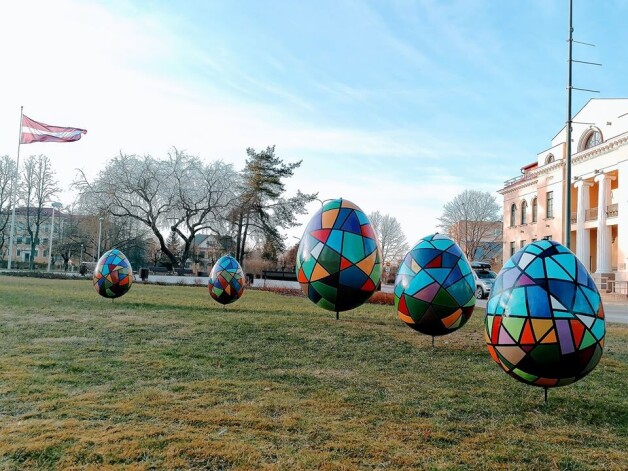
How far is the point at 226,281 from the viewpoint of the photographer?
14711 millimetres

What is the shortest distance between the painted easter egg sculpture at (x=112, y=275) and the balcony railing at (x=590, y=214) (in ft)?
122

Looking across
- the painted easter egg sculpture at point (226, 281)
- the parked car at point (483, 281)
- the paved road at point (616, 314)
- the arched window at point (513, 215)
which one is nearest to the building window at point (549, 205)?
the arched window at point (513, 215)

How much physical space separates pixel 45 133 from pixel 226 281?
87.1ft

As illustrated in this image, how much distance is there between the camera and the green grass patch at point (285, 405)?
A: 3947 millimetres

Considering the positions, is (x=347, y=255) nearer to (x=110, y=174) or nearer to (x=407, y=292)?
(x=407, y=292)

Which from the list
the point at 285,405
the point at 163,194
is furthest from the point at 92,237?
the point at 285,405

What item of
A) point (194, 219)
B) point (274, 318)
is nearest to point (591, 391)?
point (274, 318)

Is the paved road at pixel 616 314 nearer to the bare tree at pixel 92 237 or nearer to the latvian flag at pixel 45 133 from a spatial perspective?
the latvian flag at pixel 45 133

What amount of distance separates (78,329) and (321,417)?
288 inches

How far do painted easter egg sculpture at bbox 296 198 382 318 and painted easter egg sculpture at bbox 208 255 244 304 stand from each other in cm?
563

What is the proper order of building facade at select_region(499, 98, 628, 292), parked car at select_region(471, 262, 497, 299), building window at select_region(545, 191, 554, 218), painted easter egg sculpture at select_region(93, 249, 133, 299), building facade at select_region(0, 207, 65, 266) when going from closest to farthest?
painted easter egg sculpture at select_region(93, 249, 133, 299)
parked car at select_region(471, 262, 497, 299)
building facade at select_region(499, 98, 628, 292)
building window at select_region(545, 191, 554, 218)
building facade at select_region(0, 207, 65, 266)

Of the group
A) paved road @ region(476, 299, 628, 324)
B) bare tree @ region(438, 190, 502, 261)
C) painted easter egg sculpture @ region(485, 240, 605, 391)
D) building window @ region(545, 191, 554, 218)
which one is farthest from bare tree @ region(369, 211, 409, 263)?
painted easter egg sculpture @ region(485, 240, 605, 391)

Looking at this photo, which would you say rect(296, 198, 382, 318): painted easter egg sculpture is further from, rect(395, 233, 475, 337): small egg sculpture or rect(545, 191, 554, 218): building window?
rect(545, 191, 554, 218): building window

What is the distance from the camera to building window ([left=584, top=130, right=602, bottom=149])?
37.8 m
